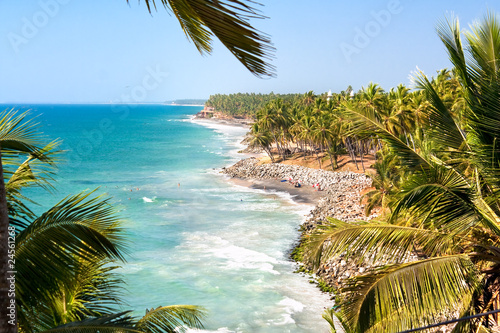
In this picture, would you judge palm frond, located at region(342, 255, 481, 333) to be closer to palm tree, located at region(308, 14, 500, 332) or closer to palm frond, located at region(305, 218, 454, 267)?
palm tree, located at region(308, 14, 500, 332)

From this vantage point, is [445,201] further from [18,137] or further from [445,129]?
[18,137]

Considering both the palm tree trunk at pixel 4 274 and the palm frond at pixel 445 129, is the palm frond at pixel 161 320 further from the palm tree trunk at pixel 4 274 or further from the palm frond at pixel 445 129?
the palm frond at pixel 445 129

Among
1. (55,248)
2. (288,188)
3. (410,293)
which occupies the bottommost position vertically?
(288,188)

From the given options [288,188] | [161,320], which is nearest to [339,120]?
[288,188]

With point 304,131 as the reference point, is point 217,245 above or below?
below

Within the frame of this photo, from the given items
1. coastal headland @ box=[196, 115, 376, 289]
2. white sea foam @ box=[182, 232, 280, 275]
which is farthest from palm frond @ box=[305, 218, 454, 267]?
white sea foam @ box=[182, 232, 280, 275]

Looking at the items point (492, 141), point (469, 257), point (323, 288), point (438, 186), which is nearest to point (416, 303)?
point (469, 257)

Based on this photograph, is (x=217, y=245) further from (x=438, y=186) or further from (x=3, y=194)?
(x=3, y=194)
